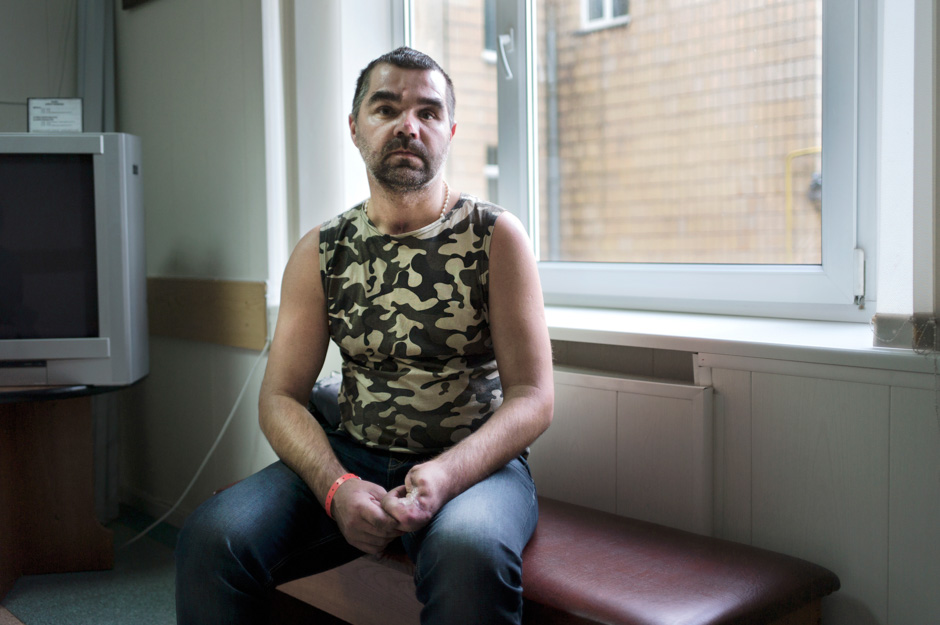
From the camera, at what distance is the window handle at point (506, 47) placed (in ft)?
7.05

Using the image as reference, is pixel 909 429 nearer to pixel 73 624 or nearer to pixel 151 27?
pixel 73 624

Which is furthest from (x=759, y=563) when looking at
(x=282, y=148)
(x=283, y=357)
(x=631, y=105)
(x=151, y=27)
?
(x=151, y=27)

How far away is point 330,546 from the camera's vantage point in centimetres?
143

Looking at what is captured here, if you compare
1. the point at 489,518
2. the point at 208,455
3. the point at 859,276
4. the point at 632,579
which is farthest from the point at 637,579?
the point at 208,455

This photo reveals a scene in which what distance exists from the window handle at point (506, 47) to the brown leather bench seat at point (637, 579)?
1.19 meters

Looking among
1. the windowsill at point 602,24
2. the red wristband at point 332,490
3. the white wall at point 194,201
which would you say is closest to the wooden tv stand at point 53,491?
the white wall at point 194,201

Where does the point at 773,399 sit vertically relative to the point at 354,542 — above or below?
above

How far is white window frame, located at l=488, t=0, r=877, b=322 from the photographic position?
4.99ft

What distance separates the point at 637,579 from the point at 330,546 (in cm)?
→ 54

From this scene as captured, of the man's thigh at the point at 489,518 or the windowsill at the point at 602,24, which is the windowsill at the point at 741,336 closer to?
the man's thigh at the point at 489,518

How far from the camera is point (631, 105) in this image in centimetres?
196

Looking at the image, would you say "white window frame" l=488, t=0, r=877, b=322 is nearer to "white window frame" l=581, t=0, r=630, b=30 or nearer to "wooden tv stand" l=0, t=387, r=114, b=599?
"white window frame" l=581, t=0, r=630, b=30

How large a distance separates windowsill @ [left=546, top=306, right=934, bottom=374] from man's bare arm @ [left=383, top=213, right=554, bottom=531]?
0.21m

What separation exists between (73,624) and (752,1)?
222 cm
